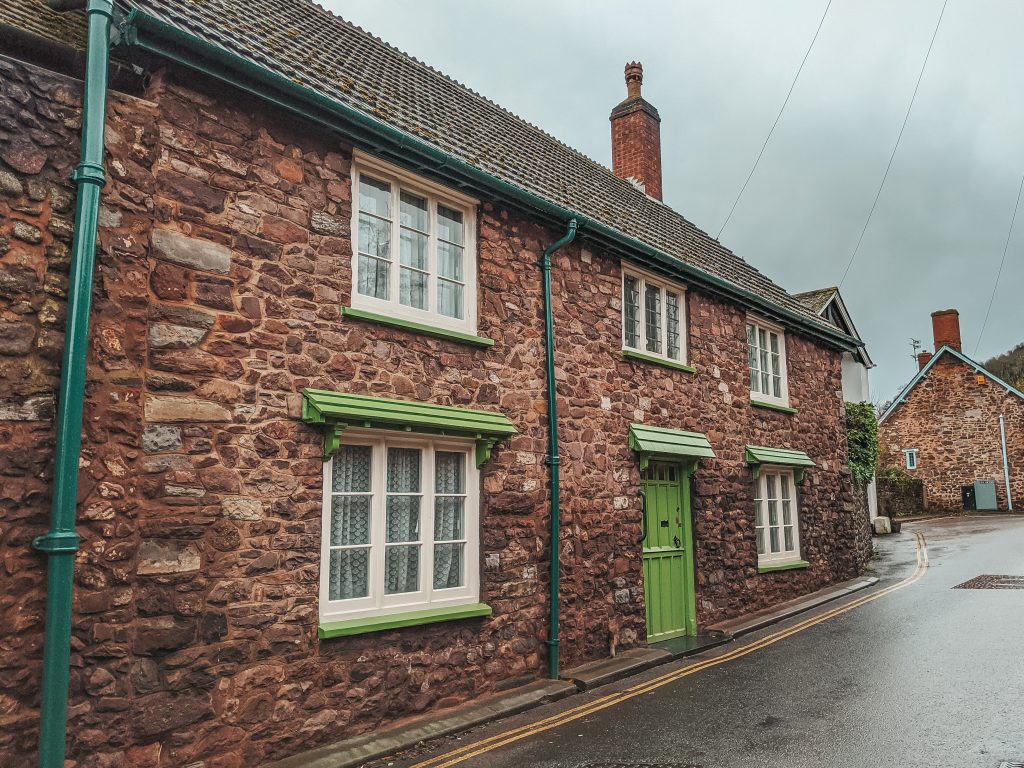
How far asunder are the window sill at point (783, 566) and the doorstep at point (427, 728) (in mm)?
5880

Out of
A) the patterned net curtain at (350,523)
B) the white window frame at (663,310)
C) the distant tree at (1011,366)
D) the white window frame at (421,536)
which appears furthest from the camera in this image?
the distant tree at (1011,366)

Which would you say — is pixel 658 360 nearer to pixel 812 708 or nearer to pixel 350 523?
pixel 812 708

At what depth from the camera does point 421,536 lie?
7738 mm

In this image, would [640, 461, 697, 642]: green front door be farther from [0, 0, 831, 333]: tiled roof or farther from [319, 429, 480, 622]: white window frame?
[0, 0, 831, 333]: tiled roof

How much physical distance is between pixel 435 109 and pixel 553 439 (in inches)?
200

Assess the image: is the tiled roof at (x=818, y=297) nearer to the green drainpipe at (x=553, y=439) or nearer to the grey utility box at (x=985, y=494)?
the green drainpipe at (x=553, y=439)

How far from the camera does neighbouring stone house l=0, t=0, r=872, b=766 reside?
219 inches

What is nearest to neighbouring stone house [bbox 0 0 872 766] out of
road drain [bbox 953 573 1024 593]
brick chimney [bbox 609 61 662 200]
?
road drain [bbox 953 573 1024 593]

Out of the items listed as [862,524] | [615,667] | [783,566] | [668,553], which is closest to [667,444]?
[668,553]

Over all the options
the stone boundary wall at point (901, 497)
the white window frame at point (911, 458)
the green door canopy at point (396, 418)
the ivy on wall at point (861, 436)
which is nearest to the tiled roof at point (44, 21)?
the green door canopy at point (396, 418)

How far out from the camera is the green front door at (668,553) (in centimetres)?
1087

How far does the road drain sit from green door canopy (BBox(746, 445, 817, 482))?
11.2 feet

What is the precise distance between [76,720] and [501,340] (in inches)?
214

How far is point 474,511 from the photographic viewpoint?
8.33m
